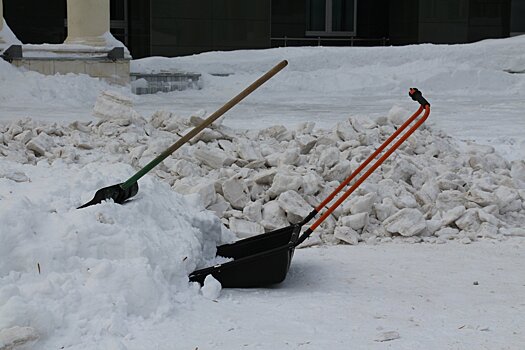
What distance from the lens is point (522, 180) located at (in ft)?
25.3

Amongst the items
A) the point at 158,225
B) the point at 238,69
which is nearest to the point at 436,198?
the point at 158,225

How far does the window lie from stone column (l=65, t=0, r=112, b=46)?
393 inches

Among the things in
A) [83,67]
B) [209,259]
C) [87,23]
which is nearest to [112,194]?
[209,259]

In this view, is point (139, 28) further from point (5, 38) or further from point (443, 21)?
point (5, 38)

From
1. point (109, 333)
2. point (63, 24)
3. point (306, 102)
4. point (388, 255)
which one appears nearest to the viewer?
point (109, 333)

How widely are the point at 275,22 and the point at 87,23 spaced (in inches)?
336

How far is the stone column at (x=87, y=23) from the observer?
14.8 meters

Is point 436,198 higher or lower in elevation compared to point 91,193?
lower

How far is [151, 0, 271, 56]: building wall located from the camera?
2017 centimetres

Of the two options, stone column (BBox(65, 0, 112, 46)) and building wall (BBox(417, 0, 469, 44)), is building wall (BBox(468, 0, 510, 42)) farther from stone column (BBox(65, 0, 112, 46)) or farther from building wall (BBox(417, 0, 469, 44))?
stone column (BBox(65, 0, 112, 46))

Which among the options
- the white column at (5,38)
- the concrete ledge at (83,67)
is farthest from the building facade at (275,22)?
the white column at (5,38)

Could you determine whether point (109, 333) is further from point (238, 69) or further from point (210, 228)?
point (238, 69)

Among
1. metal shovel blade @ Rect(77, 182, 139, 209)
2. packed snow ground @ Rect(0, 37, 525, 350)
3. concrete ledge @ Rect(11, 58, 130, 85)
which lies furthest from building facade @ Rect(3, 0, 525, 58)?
metal shovel blade @ Rect(77, 182, 139, 209)

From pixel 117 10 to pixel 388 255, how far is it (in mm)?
17747
